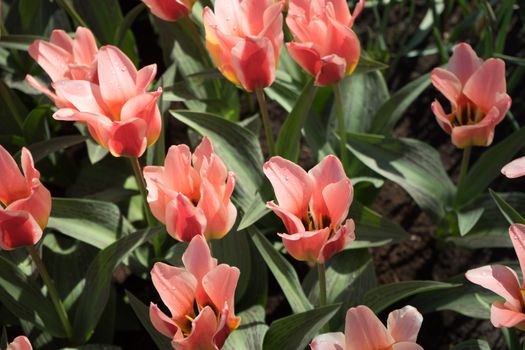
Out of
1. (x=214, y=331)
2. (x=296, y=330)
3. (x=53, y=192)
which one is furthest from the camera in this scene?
(x=53, y=192)

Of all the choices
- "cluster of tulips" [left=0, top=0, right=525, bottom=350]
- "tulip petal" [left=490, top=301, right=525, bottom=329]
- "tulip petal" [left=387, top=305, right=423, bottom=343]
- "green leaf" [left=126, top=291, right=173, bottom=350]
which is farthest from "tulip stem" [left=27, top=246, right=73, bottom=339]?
"tulip petal" [left=490, top=301, right=525, bottom=329]

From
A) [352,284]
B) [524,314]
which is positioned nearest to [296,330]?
[352,284]

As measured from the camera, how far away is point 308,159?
194cm

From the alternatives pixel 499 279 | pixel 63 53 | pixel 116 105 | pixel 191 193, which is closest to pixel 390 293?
pixel 499 279

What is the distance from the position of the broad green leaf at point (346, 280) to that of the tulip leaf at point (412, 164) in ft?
0.50

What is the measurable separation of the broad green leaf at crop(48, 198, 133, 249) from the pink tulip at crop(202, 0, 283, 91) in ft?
1.25

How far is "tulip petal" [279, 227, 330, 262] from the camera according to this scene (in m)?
1.03

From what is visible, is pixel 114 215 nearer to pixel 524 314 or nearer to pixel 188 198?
pixel 188 198

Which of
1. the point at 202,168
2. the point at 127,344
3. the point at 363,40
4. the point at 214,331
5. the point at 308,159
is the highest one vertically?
the point at 202,168

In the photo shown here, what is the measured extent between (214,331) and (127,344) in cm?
73

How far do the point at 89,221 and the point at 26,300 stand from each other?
0.59 feet

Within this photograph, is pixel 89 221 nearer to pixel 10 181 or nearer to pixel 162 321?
pixel 10 181

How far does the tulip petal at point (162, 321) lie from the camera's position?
3.23ft

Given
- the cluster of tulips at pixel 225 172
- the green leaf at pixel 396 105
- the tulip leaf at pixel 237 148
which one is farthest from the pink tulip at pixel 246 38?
the green leaf at pixel 396 105
